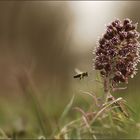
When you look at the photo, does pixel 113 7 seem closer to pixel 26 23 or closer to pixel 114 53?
pixel 26 23

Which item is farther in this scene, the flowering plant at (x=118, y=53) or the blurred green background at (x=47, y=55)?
the blurred green background at (x=47, y=55)

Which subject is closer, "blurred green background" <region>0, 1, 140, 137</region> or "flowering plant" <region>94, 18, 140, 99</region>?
"flowering plant" <region>94, 18, 140, 99</region>

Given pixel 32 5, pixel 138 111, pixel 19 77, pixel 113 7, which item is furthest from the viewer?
pixel 32 5

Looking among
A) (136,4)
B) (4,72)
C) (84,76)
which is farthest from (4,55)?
(84,76)

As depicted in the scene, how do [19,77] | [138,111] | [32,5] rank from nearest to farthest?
1. [138,111]
2. [19,77]
3. [32,5]

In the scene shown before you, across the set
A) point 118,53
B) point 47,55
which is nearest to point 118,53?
point 118,53

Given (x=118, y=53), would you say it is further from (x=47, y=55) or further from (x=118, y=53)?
(x=47, y=55)
